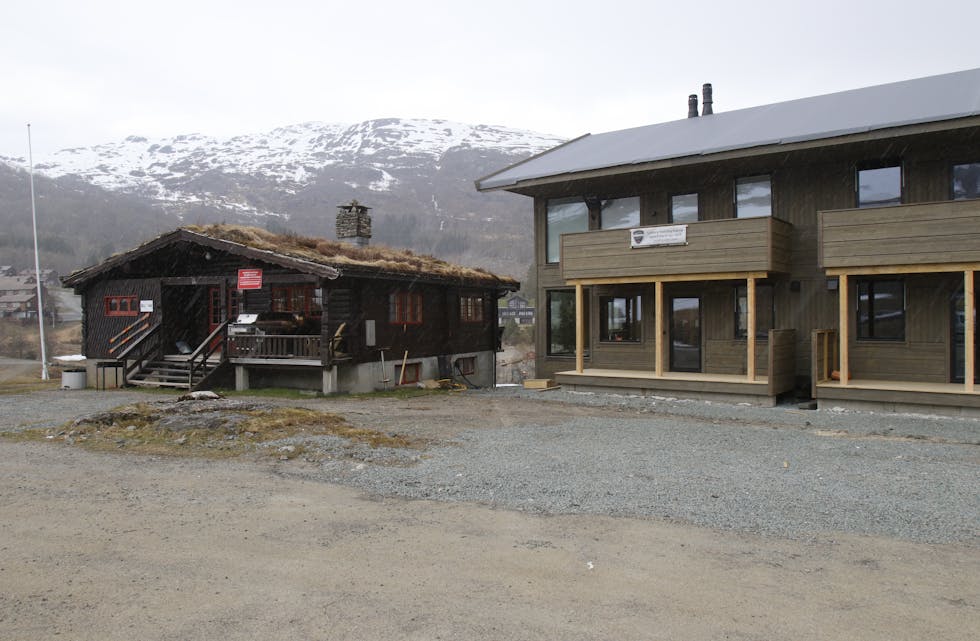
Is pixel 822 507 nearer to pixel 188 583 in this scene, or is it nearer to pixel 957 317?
pixel 188 583

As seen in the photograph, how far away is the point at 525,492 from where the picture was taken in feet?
25.3

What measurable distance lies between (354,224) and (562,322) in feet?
30.2

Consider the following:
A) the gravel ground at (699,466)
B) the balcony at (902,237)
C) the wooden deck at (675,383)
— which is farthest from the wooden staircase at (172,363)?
the balcony at (902,237)

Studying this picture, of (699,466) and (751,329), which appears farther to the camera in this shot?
(751,329)

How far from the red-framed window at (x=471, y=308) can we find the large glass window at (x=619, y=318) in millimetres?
6066

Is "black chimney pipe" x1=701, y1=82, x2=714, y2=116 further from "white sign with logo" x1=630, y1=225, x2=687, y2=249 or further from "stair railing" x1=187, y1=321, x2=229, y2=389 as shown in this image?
"stair railing" x1=187, y1=321, x2=229, y2=389

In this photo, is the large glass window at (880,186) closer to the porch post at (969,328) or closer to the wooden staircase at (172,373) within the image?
the porch post at (969,328)

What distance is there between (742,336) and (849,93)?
25.3 ft

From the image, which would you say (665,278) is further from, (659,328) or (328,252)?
(328,252)

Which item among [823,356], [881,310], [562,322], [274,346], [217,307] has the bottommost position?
[823,356]

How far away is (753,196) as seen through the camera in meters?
17.6

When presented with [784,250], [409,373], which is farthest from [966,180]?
[409,373]

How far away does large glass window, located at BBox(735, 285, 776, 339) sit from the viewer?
679 inches

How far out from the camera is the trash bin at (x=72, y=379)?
65.9 ft
